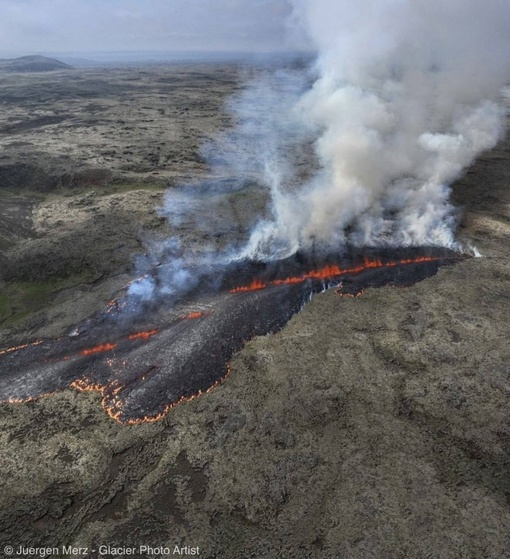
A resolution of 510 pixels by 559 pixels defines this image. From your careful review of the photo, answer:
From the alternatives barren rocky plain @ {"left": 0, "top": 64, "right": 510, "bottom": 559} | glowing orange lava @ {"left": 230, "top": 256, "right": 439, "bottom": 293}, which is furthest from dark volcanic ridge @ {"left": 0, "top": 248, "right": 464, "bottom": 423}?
barren rocky plain @ {"left": 0, "top": 64, "right": 510, "bottom": 559}

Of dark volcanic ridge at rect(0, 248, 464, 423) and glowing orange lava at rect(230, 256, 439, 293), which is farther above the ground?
dark volcanic ridge at rect(0, 248, 464, 423)

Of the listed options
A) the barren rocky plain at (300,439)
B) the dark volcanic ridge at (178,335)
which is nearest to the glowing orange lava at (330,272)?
the dark volcanic ridge at (178,335)

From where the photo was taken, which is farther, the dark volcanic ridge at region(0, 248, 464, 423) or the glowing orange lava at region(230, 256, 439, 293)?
the glowing orange lava at region(230, 256, 439, 293)

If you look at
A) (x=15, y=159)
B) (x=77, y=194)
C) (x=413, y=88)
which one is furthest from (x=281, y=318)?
(x=15, y=159)

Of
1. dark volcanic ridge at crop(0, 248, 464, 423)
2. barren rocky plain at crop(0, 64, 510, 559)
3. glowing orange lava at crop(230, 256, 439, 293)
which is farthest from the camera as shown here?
glowing orange lava at crop(230, 256, 439, 293)

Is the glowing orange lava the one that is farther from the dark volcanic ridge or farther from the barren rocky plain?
the barren rocky plain
